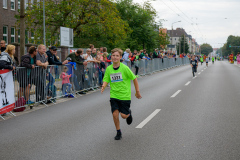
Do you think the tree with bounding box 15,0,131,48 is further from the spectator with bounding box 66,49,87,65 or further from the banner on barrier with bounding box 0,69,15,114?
the banner on barrier with bounding box 0,69,15,114

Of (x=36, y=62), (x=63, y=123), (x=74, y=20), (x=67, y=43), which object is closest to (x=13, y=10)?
(x=74, y=20)

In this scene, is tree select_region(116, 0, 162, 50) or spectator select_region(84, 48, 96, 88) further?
tree select_region(116, 0, 162, 50)

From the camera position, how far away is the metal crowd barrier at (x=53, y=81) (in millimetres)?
9750

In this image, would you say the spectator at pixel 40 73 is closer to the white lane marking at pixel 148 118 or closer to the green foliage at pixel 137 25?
the white lane marking at pixel 148 118

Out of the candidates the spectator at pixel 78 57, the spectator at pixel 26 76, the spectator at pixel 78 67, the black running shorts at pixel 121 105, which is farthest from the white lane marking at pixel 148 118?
the spectator at pixel 78 57

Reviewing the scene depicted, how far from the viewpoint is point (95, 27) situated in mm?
34406

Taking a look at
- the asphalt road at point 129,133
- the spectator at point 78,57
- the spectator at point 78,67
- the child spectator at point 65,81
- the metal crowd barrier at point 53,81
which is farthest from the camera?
the spectator at point 78,57

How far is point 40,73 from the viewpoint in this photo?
1068 centimetres

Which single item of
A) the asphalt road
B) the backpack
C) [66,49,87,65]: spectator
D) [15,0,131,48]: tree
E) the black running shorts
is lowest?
the asphalt road

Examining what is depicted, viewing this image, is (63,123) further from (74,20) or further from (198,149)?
(74,20)

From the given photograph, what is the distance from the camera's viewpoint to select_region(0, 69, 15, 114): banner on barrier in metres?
8.70

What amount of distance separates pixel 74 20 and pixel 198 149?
2876 cm

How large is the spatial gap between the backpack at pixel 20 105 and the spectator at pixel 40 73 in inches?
30.2

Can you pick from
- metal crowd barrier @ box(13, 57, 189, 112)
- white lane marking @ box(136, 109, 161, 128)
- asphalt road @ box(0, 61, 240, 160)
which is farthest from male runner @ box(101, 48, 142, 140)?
metal crowd barrier @ box(13, 57, 189, 112)
